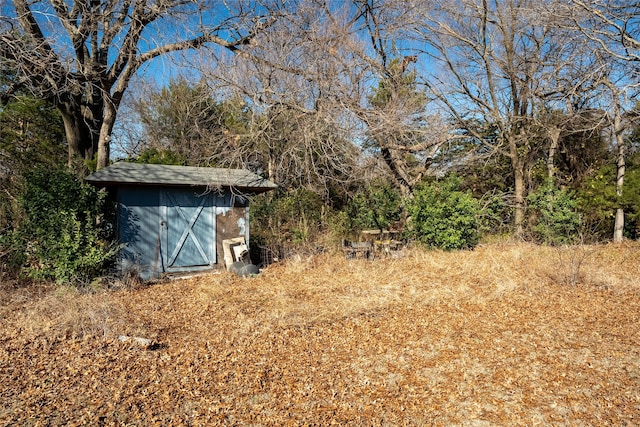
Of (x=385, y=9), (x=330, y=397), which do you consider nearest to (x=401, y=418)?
(x=330, y=397)

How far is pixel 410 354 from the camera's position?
4316 mm

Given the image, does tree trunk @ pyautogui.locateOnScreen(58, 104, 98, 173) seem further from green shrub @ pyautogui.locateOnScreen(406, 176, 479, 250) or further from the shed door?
green shrub @ pyautogui.locateOnScreen(406, 176, 479, 250)

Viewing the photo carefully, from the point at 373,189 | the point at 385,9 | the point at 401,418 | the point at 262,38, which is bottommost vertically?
the point at 401,418

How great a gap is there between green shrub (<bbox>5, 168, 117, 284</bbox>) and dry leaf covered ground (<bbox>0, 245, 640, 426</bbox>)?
55cm

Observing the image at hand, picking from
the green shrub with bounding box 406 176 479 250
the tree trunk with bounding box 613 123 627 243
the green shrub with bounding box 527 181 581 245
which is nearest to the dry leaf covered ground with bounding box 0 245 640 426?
the green shrub with bounding box 406 176 479 250

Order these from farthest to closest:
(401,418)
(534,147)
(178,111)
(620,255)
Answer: (178,111)
(534,147)
(620,255)
(401,418)

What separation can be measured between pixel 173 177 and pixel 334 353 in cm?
585

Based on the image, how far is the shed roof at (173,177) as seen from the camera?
7719 mm

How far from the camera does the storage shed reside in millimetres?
7953

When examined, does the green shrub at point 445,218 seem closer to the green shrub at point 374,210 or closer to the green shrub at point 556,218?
the green shrub at point 374,210

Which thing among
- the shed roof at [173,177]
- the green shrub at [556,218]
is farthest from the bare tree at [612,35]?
the shed roof at [173,177]

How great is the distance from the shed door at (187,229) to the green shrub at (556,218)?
358 inches

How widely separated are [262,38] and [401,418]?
30.7 feet

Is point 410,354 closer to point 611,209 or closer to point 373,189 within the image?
point 373,189
